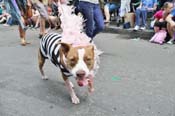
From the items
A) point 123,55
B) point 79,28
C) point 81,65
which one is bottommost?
point 123,55

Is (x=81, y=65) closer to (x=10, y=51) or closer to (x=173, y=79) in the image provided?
(x=173, y=79)

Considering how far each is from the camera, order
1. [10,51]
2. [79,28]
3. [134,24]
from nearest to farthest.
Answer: [79,28]
[10,51]
[134,24]

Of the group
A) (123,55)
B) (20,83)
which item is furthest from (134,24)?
(20,83)

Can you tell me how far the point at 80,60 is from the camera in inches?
159

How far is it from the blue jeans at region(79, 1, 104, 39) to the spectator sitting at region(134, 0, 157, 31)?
3.49 metres

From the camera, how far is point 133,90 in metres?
5.20

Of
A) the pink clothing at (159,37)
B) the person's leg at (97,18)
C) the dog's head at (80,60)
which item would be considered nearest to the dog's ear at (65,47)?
the dog's head at (80,60)

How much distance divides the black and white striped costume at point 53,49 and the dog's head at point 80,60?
0.36 m

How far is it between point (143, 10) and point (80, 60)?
6854 mm

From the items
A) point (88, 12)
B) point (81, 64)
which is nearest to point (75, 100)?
point (81, 64)

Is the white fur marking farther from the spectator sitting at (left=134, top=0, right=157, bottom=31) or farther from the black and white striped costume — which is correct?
the spectator sitting at (left=134, top=0, right=157, bottom=31)

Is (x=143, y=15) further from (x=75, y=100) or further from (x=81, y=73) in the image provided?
(x=81, y=73)

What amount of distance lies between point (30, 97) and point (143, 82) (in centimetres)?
173

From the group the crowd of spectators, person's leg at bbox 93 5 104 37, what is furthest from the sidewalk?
person's leg at bbox 93 5 104 37
